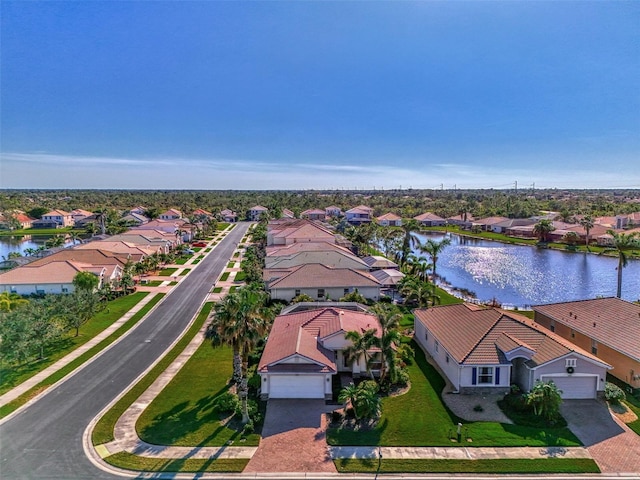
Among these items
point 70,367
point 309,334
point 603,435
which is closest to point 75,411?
point 70,367

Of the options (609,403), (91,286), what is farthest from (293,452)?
(91,286)

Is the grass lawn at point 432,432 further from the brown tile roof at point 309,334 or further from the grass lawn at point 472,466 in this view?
the brown tile roof at point 309,334

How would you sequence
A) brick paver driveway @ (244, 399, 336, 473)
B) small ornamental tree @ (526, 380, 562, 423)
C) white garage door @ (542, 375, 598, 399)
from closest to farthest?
brick paver driveway @ (244, 399, 336, 473) < small ornamental tree @ (526, 380, 562, 423) < white garage door @ (542, 375, 598, 399)

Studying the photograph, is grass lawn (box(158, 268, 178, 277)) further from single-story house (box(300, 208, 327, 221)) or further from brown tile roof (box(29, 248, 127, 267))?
single-story house (box(300, 208, 327, 221))

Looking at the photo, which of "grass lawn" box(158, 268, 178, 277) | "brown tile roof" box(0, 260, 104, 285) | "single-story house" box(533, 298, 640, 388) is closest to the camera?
"single-story house" box(533, 298, 640, 388)

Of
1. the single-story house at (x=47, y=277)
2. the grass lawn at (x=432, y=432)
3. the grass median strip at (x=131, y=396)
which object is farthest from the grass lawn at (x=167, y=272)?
the grass lawn at (x=432, y=432)

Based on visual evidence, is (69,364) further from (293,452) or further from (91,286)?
(293,452)

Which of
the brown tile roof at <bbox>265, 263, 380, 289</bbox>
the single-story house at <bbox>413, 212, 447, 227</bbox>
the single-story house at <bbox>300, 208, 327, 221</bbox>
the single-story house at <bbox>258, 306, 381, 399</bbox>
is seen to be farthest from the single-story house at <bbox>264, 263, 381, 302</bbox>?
the single-story house at <bbox>300, 208, 327, 221</bbox>
